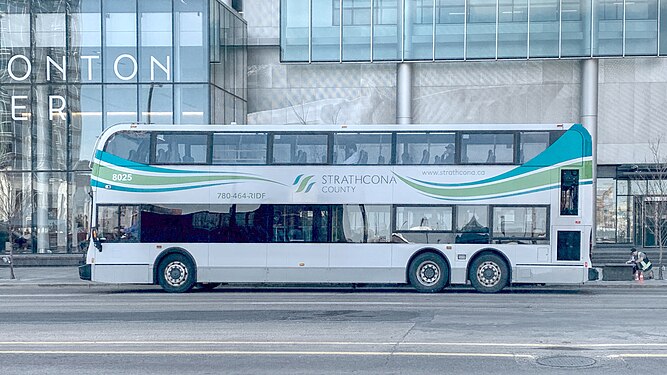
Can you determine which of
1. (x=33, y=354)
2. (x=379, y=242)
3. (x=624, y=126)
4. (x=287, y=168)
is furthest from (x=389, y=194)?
(x=624, y=126)

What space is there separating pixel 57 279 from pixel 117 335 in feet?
43.2

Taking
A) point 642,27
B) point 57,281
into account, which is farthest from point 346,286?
point 642,27

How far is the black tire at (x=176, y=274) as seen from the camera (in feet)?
67.2

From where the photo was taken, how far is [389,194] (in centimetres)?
2014

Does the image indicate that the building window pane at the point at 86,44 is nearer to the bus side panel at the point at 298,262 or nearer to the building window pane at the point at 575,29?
the bus side panel at the point at 298,262

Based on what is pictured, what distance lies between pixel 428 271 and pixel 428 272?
3 cm

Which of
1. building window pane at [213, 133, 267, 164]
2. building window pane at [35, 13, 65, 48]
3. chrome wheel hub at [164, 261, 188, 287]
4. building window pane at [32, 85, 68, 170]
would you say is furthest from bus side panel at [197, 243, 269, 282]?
building window pane at [35, 13, 65, 48]

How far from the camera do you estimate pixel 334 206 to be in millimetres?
20312

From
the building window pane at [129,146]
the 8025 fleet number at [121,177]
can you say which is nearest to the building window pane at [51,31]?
the building window pane at [129,146]

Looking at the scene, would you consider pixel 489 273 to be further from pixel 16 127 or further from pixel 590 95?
pixel 16 127

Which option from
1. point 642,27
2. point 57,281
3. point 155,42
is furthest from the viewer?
point 642,27

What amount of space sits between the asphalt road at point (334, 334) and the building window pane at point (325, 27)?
15908mm

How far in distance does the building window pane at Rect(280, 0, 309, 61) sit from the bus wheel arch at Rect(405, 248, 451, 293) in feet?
50.0

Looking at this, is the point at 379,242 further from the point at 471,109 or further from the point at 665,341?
the point at 471,109
